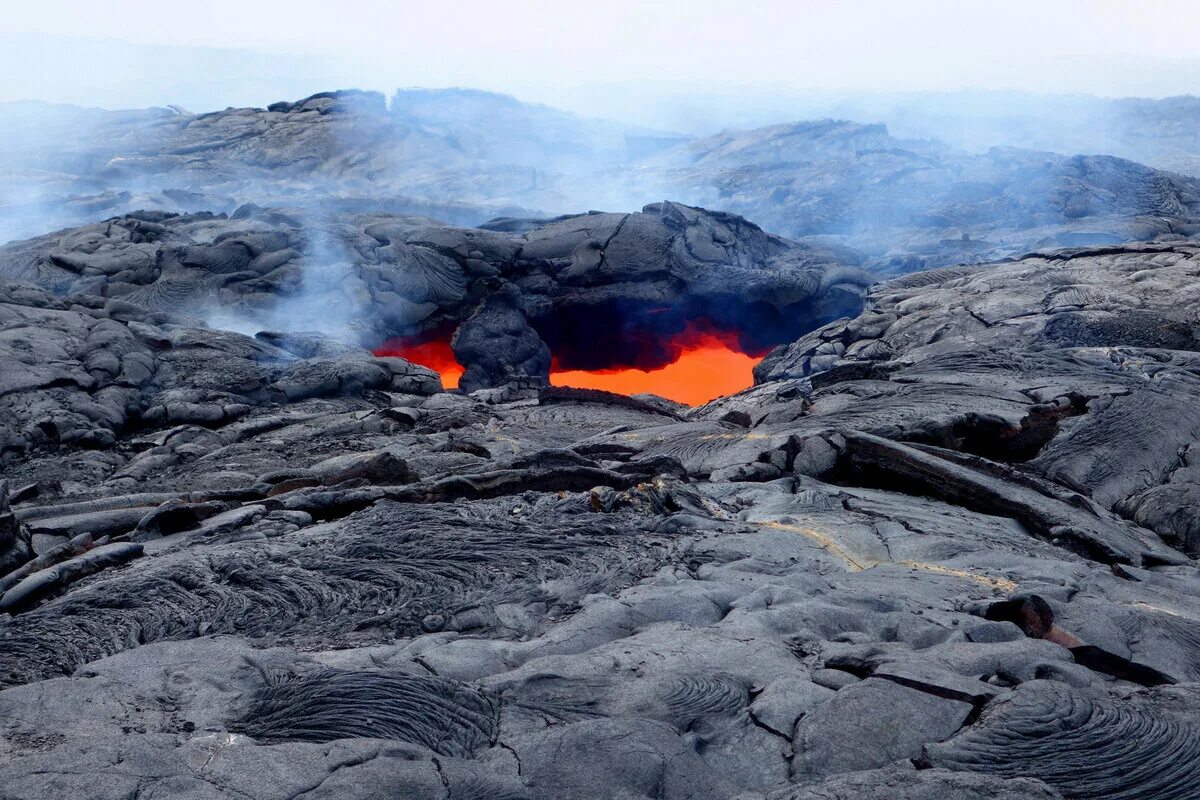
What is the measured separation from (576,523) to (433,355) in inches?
582

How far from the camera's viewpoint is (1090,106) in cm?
5956

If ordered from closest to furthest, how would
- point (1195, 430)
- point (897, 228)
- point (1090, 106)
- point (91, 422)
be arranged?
point (1195, 430), point (91, 422), point (897, 228), point (1090, 106)

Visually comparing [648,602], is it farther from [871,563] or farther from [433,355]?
[433,355]

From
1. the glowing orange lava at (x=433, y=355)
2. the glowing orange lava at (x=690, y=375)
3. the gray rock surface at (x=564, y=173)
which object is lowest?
the glowing orange lava at (x=690, y=375)

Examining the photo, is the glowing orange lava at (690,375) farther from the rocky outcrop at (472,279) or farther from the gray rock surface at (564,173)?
the gray rock surface at (564,173)

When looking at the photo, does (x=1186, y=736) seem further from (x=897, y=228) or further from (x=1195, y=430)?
(x=897, y=228)

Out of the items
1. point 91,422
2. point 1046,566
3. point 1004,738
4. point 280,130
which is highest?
point 280,130

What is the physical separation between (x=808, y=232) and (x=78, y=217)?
77.5 feet

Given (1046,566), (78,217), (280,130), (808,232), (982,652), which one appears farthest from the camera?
(280,130)

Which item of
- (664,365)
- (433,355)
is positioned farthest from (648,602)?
(664,365)

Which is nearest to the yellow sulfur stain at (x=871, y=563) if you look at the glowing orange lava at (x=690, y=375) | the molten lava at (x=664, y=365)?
the molten lava at (x=664, y=365)

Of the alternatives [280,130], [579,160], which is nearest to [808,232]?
[579,160]

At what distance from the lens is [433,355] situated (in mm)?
20750

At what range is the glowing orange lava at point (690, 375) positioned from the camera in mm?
21219
